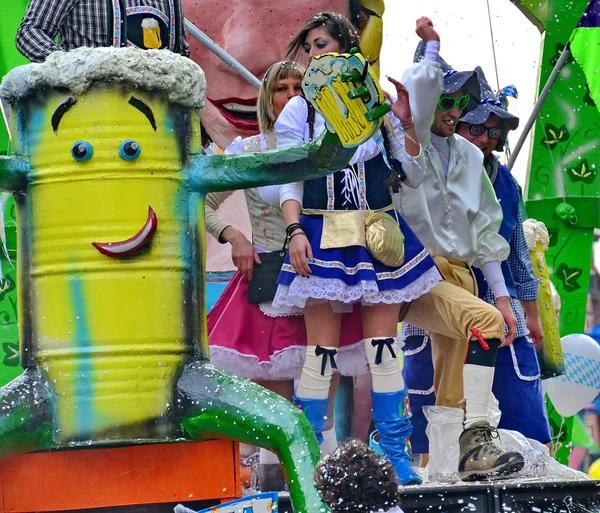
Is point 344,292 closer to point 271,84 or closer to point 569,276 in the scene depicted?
point 271,84

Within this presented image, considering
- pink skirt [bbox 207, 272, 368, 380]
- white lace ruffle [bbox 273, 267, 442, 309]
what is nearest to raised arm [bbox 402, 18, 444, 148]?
white lace ruffle [bbox 273, 267, 442, 309]

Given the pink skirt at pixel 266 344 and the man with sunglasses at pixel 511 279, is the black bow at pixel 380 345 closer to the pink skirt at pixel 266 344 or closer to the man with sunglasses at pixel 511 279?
the pink skirt at pixel 266 344

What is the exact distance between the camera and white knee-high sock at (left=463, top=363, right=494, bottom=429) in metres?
4.09

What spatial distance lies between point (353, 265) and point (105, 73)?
1.09m

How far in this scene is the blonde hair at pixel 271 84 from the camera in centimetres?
440

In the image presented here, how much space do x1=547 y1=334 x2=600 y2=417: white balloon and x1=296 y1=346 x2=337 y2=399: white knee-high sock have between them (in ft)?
11.1

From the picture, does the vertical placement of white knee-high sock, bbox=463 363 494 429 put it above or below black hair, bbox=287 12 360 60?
below

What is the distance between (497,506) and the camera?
363 centimetres

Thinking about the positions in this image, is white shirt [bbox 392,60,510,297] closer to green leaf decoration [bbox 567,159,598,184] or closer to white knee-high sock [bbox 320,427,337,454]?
white knee-high sock [bbox 320,427,337,454]

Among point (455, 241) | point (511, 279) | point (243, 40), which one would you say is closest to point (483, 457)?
point (455, 241)

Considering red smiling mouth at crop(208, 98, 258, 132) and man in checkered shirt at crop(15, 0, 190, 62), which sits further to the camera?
red smiling mouth at crop(208, 98, 258, 132)

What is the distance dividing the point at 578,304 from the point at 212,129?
2.52 m

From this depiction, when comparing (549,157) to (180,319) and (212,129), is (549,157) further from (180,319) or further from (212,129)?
(180,319)

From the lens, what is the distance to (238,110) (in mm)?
6539
